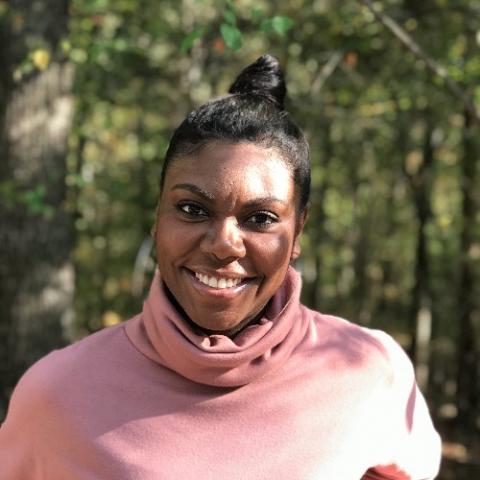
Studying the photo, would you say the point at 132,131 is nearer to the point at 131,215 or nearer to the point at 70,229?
the point at 131,215

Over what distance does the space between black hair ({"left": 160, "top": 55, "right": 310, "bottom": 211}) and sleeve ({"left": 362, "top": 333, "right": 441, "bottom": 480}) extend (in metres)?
0.48

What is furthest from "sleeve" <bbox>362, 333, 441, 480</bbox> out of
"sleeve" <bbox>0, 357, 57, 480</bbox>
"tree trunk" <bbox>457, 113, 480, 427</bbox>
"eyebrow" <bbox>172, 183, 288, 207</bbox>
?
"tree trunk" <bbox>457, 113, 480, 427</bbox>

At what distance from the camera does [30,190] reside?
468 centimetres

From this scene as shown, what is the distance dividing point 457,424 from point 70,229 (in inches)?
356

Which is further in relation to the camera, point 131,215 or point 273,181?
point 131,215

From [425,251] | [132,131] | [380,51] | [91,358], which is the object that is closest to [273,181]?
[91,358]

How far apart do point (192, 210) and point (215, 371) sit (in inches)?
14.5

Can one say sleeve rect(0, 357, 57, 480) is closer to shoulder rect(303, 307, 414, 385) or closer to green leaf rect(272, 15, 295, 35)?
shoulder rect(303, 307, 414, 385)

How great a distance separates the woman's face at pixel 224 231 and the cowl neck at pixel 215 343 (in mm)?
42

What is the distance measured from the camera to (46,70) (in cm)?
479

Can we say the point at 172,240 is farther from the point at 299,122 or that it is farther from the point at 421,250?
the point at 421,250

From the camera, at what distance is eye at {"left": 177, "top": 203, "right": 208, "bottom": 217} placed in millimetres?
1896

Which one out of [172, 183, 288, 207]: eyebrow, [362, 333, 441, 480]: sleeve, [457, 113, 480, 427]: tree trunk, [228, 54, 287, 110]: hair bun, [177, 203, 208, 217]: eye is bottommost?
[457, 113, 480, 427]: tree trunk

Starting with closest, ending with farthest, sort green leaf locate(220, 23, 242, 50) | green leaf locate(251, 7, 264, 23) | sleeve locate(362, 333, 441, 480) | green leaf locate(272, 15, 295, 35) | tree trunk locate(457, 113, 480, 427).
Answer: sleeve locate(362, 333, 441, 480), green leaf locate(220, 23, 242, 50), green leaf locate(272, 15, 295, 35), green leaf locate(251, 7, 264, 23), tree trunk locate(457, 113, 480, 427)
